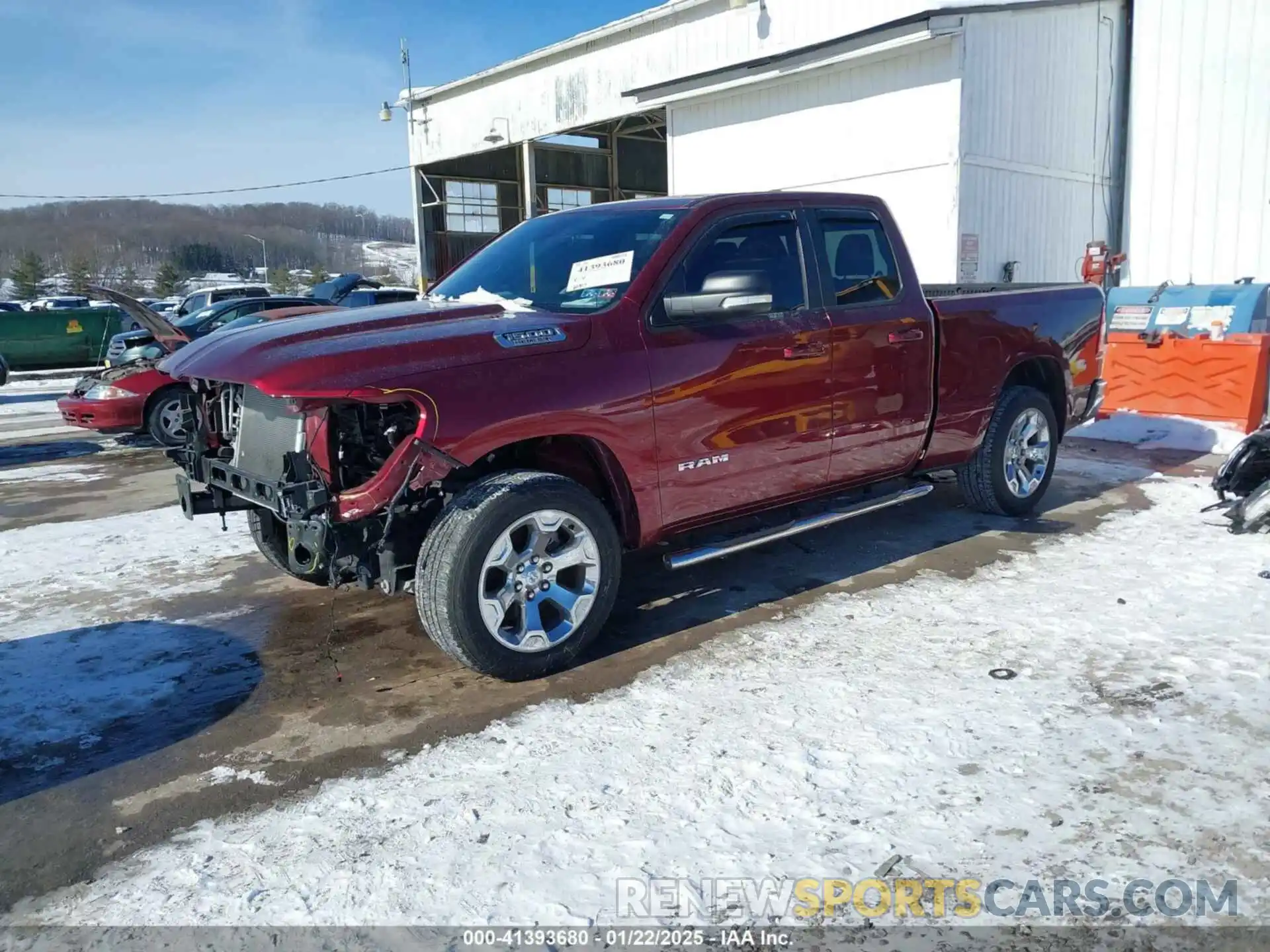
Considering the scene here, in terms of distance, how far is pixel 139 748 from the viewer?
11.2 ft

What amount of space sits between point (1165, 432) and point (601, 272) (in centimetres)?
712

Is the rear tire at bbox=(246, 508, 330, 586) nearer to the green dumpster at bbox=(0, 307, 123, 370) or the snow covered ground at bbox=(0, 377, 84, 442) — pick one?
the snow covered ground at bbox=(0, 377, 84, 442)

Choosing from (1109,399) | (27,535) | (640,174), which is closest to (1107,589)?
(1109,399)

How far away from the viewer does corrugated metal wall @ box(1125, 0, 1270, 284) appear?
12.8 metres

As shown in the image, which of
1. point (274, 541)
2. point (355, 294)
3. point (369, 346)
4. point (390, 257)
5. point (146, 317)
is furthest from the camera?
point (390, 257)

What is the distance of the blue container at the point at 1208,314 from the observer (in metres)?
10.5

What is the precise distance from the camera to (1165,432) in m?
9.09

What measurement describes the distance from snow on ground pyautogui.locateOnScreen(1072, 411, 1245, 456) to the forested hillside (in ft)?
310

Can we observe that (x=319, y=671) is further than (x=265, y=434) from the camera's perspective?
Yes

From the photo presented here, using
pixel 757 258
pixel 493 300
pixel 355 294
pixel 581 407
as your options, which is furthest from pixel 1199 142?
pixel 355 294

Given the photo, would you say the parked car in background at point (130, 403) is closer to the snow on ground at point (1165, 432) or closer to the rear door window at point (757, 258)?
the rear door window at point (757, 258)

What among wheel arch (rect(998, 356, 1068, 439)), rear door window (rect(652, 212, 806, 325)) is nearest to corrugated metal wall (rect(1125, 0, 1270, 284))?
wheel arch (rect(998, 356, 1068, 439))

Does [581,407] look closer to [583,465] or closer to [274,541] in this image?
[583,465]

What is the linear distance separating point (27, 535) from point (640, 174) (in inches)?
1109
